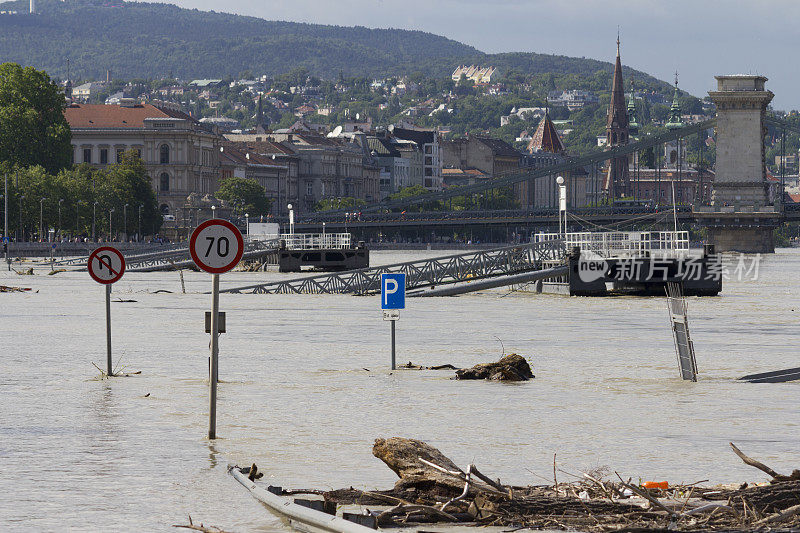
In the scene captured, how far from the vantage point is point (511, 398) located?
21312 millimetres

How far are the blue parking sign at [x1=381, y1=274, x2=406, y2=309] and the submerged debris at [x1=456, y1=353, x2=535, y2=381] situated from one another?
1769 millimetres

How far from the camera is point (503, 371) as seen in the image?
79.1ft

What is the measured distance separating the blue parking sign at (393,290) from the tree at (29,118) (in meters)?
118

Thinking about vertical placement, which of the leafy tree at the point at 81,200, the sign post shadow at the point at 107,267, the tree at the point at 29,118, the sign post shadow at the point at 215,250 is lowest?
the sign post shadow at the point at 107,267

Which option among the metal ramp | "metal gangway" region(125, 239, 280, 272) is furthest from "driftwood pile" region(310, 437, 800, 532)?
"metal gangway" region(125, 239, 280, 272)

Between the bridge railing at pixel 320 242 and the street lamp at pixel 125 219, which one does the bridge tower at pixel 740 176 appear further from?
the street lamp at pixel 125 219

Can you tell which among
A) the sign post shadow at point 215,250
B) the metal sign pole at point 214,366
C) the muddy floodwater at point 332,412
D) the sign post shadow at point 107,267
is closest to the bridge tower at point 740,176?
the muddy floodwater at point 332,412

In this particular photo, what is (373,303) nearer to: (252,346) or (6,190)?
(252,346)

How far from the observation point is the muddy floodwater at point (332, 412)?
13.6 metres

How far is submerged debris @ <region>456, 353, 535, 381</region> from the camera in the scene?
24.0m

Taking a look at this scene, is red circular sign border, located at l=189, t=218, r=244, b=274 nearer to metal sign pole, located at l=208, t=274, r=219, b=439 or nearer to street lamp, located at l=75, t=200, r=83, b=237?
metal sign pole, located at l=208, t=274, r=219, b=439

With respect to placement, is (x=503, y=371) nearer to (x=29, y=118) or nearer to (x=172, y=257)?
(x=172, y=257)

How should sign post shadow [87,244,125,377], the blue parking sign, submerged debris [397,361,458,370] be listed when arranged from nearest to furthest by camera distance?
sign post shadow [87,244,125,377] < the blue parking sign < submerged debris [397,361,458,370]

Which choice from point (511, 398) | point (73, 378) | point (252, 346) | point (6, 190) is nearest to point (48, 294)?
point (252, 346)
